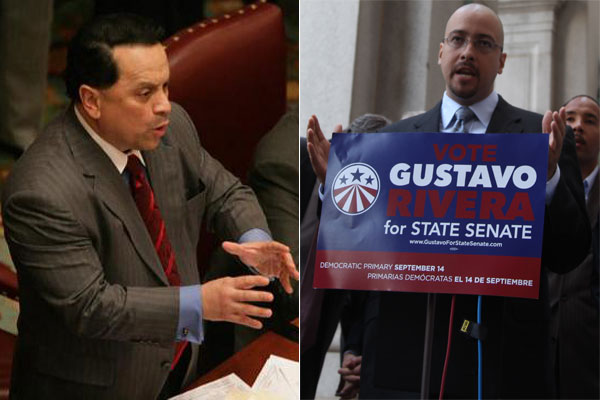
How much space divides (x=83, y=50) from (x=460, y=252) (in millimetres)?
1874

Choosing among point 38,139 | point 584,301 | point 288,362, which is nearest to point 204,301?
point 288,362

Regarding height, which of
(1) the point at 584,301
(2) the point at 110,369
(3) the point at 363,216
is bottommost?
(2) the point at 110,369

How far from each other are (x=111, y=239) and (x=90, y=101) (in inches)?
18.6

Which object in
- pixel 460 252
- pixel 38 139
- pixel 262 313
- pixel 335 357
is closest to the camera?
pixel 38 139

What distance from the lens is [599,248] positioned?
177 inches

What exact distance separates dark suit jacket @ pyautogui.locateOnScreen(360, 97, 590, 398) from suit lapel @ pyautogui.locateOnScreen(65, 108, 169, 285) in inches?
61.2

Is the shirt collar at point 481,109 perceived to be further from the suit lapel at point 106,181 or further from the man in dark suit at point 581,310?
the suit lapel at point 106,181

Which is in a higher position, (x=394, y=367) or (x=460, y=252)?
(x=460, y=252)

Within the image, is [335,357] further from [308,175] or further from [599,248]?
[599,248]

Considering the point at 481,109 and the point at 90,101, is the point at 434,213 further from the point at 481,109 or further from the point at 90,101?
the point at 90,101

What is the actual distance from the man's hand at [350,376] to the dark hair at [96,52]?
1990 mm

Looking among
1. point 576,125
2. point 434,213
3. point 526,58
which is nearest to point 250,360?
point 434,213

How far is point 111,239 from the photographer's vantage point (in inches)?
132

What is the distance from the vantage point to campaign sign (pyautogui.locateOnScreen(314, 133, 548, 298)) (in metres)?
4.29
